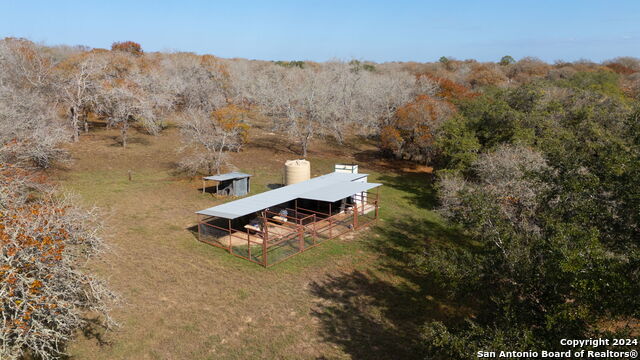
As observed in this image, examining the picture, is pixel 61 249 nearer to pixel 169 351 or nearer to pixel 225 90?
pixel 169 351

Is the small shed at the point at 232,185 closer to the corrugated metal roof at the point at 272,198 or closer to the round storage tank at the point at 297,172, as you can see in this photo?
the round storage tank at the point at 297,172

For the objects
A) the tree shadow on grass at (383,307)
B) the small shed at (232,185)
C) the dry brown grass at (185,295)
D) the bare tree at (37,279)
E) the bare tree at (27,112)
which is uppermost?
the bare tree at (27,112)

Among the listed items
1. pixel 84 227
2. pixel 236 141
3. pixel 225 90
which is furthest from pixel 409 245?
pixel 225 90

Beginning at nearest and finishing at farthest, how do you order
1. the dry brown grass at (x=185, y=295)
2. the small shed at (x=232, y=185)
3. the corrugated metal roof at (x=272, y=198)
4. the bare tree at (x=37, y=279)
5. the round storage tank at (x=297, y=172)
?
the bare tree at (x=37, y=279) < the dry brown grass at (x=185, y=295) < the corrugated metal roof at (x=272, y=198) < the small shed at (x=232, y=185) < the round storage tank at (x=297, y=172)

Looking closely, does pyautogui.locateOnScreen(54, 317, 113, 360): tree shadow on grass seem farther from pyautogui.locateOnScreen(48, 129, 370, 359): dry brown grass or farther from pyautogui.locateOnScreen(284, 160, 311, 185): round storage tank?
pyautogui.locateOnScreen(284, 160, 311, 185): round storage tank

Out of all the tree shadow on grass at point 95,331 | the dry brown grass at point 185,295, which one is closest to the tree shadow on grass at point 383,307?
Answer: the dry brown grass at point 185,295

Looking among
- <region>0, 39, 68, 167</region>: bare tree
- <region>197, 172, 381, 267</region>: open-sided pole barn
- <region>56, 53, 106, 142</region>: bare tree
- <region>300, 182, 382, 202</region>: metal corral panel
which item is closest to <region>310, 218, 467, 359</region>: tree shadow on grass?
<region>197, 172, 381, 267</region>: open-sided pole barn

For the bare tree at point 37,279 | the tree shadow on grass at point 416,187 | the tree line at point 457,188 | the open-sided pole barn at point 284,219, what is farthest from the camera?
the tree shadow on grass at point 416,187
